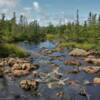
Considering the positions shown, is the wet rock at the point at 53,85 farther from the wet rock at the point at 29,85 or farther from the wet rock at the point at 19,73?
the wet rock at the point at 19,73

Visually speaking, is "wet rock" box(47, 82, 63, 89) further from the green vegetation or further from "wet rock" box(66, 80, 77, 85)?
the green vegetation

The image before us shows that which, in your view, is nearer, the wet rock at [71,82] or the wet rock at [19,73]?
the wet rock at [71,82]

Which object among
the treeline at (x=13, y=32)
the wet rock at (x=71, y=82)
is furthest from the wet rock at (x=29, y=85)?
the treeline at (x=13, y=32)

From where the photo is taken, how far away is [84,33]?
115m

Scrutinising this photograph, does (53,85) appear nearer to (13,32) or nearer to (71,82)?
(71,82)

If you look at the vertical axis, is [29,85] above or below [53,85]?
above

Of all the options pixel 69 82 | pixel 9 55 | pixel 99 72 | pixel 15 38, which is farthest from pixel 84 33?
pixel 69 82

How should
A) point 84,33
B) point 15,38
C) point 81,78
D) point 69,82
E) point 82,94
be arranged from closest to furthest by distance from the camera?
point 82,94, point 69,82, point 81,78, point 84,33, point 15,38

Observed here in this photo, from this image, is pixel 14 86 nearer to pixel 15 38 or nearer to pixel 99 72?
pixel 99 72

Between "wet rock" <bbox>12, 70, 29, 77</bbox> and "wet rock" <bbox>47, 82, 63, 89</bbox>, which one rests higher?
"wet rock" <bbox>12, 70, 29, 77</bbox>

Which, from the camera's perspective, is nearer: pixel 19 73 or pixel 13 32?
pixel 19 73

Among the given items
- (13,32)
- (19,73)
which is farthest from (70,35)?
(19,73)

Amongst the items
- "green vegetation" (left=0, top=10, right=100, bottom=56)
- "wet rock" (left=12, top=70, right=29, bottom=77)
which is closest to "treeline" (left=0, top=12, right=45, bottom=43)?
"green vegetation" (left=0, top=10, right=100, bottom=56)

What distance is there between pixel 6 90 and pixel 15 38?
89169 millimetres
